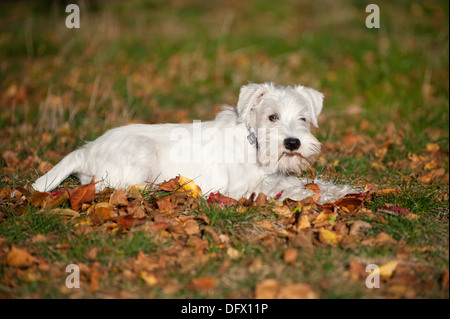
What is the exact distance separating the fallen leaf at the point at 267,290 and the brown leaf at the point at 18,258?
5.68 feet

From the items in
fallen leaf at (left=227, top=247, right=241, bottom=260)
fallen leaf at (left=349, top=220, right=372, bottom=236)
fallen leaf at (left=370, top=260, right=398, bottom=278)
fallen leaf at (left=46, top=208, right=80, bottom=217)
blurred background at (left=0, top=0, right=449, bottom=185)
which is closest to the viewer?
fallen leaf at (left=370, top=260, right=398, bottom=278)

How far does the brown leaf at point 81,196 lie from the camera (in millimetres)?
4035

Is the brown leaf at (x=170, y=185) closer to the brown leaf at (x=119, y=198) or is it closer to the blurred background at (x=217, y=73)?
the brown leaf at (x=119, y=198)

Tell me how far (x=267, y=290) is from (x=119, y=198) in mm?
1774

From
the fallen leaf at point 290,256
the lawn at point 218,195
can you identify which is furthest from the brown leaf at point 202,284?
the fallen leaf at point 290,256

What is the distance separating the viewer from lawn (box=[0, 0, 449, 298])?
10.4ft

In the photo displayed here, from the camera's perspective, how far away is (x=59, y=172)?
14.8 feet

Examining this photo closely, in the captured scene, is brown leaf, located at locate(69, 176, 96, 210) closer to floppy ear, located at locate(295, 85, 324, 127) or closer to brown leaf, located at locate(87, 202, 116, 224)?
brown leaf, located at locate(87, 202, 116, 224)

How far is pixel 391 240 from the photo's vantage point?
3.49 metres

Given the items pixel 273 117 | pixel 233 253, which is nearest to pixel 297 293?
pixel 233 253

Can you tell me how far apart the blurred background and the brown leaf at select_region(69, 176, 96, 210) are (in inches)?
71.3

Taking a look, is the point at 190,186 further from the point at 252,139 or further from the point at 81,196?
the point at 81,196

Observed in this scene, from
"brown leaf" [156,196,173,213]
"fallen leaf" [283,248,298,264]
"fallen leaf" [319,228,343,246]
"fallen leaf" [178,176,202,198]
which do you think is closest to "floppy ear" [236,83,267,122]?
"fallen leaf" [178,176,202,198]
